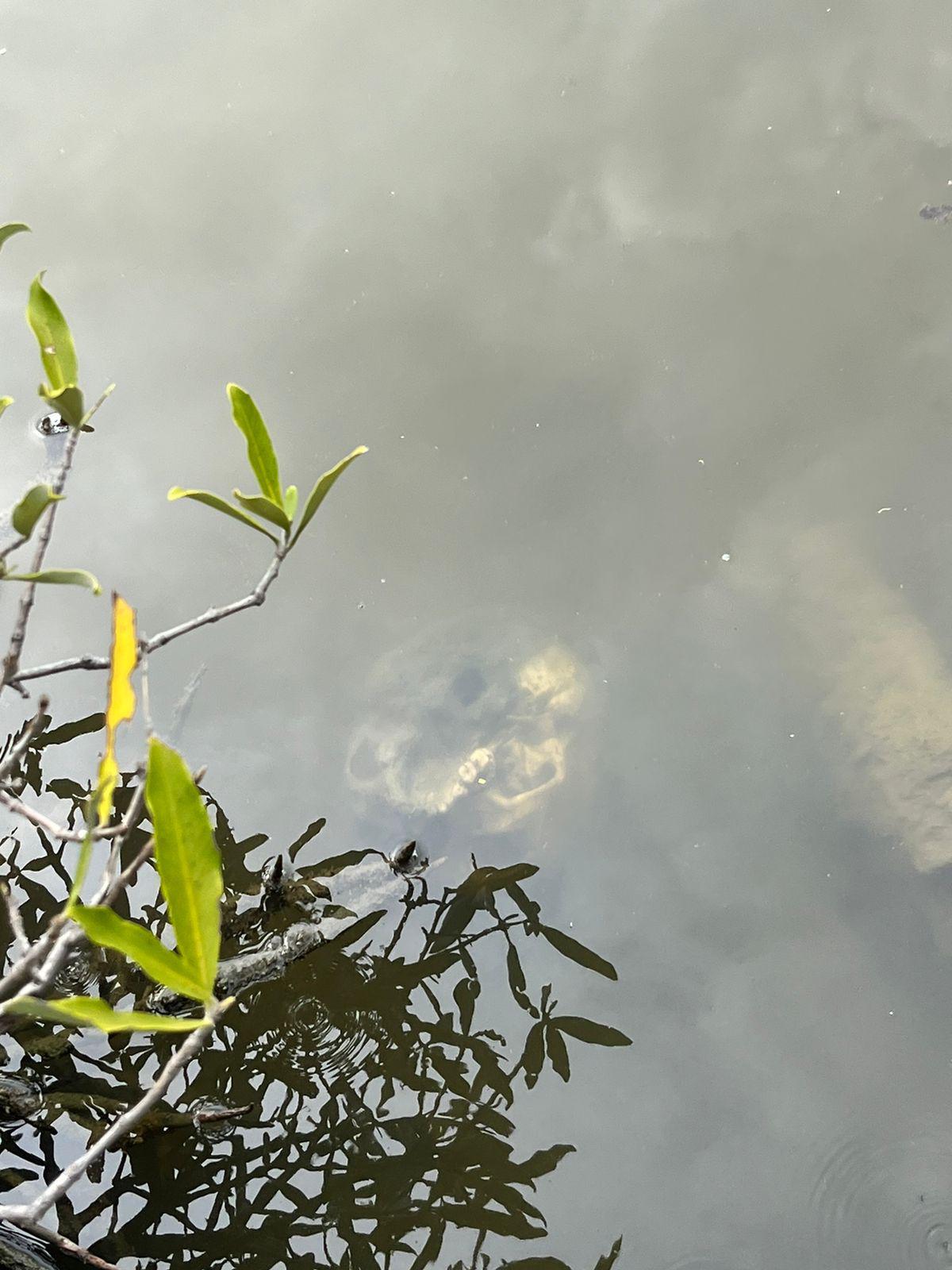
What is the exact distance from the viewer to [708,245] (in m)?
2.21

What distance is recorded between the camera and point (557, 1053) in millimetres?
1562

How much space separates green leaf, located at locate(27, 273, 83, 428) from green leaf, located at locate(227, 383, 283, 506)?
0.17 m

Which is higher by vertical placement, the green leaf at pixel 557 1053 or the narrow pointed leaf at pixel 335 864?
the narrow pointed leaf at pixel 335 864

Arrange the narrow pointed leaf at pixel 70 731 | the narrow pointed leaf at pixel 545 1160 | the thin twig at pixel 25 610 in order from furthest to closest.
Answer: the narrow pointed leaf at pixel 70 731, the narrow pointed leaf at pixel 545 1160, the thin twig at pixel 25 610

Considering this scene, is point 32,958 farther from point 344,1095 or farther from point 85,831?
point 344,1095

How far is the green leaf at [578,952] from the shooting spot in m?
1.62

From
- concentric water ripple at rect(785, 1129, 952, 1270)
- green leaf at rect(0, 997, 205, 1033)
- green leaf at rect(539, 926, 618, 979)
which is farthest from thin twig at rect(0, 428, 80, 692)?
concentric water ripple at rect(785, 1129, 952, 1270)

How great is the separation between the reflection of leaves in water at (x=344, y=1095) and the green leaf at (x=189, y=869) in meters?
0.86

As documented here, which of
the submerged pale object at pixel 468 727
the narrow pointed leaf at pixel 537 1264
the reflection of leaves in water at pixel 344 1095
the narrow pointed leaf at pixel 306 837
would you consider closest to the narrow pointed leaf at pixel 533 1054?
the reflection of leaves in water at pixel 344 1095

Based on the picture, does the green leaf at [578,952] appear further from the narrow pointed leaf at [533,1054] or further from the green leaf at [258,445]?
the green leaf at [258,445]

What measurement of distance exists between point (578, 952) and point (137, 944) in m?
0.98

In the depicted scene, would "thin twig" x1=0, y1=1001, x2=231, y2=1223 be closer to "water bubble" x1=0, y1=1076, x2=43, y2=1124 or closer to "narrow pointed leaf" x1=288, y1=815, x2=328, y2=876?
"water bubble" x1=0, y1=1076, x2=43, y2=1124

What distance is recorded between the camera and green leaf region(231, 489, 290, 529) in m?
1.09

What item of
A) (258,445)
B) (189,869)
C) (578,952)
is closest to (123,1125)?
(189,869)
